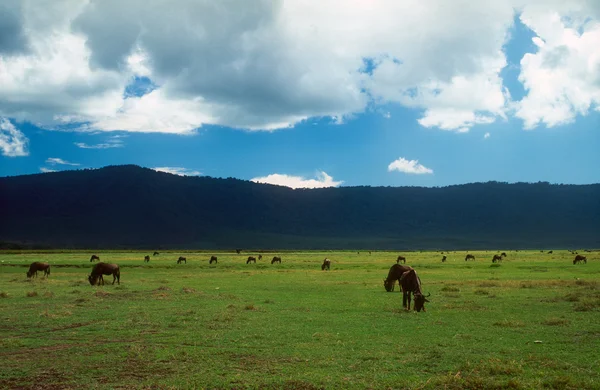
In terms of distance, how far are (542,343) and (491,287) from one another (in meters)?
18.1

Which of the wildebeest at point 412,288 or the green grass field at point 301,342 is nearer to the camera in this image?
the green grass field at point 301,342

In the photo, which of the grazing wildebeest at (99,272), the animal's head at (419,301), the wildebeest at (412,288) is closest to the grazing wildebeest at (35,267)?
the grazing wildebeest at (99,272)

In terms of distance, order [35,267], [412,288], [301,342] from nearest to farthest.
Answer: [301,342] → [412,288] → [35,267]

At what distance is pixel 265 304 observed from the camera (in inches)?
981

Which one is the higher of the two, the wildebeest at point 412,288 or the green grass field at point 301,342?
the wildebeest at point 412,288

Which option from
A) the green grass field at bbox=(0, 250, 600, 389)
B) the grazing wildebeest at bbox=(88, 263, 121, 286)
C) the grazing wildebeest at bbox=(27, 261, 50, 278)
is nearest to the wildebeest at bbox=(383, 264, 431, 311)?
the green grass field at bbox=(0, 250, 600, 389)

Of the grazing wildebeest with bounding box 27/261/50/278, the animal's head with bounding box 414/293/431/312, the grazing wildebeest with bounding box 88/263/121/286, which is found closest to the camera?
the animal's head with bounding box 414/293/431/312

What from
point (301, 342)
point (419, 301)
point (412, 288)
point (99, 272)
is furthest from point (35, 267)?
point (301, 342)

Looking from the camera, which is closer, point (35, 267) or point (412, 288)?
point (412, 288)

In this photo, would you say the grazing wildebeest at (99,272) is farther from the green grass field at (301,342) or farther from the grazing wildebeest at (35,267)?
the grazing wildebeest at (35,267)

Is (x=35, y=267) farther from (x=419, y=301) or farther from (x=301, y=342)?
(x=301, y=342)

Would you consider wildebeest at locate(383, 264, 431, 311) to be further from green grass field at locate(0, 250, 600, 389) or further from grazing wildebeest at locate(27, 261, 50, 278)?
grazing wildebeest at locate(27, 261, 50, 278)

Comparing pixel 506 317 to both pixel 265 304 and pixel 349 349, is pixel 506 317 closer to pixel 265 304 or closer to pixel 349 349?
pixel 349 349

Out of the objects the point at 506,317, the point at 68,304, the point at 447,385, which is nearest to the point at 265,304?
the point at 68,304
